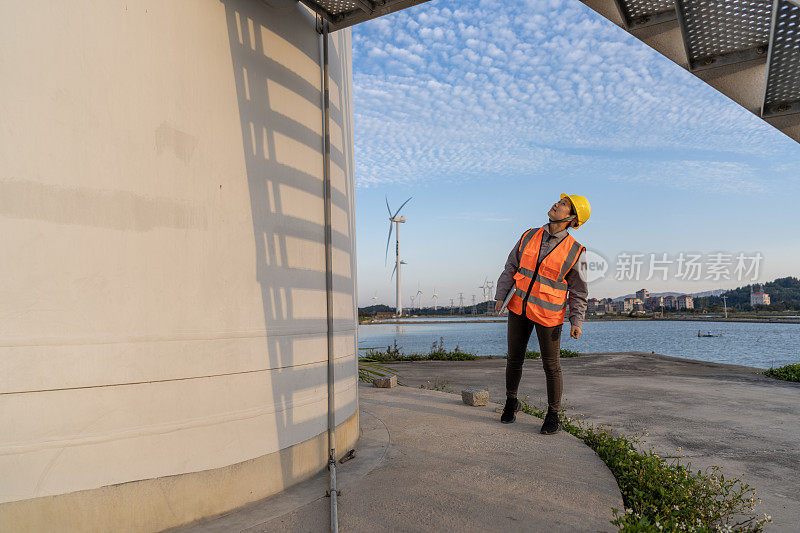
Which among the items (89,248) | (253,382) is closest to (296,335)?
(253,382)

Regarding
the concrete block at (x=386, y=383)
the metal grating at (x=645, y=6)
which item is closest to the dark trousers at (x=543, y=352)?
the metal grating at (x=645, y=6)

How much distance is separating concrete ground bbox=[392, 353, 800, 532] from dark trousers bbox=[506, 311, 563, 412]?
987 mm

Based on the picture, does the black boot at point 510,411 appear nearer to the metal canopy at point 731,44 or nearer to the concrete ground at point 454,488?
the concrete ground at point 454,488

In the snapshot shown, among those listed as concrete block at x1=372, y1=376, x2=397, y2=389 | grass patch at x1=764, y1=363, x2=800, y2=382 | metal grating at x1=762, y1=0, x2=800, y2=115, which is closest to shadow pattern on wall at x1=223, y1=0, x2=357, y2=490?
metal grating at x1=762, y1=0, x2=800, y2=115

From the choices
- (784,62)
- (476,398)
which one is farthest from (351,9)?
(476,398)

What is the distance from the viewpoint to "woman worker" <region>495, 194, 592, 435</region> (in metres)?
4.50

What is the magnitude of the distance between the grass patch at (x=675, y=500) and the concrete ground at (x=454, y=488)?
123mm

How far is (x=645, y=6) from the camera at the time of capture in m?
3.01

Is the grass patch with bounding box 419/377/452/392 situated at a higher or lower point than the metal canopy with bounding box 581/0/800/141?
lower

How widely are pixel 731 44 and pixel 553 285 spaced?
229 centimetres

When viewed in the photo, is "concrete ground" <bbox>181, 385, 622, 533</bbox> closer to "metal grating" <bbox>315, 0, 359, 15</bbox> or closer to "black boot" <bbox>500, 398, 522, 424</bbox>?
"black boot" <bbox>500, 398, 522, 424</bbox>

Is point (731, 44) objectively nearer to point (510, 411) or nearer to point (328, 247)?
point (328, 247)

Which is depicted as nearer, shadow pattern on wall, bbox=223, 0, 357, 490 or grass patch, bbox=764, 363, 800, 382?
shadow pattern on wall, bbox=223, 0, 357, 490

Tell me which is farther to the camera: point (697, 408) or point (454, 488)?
point (697, 408)
